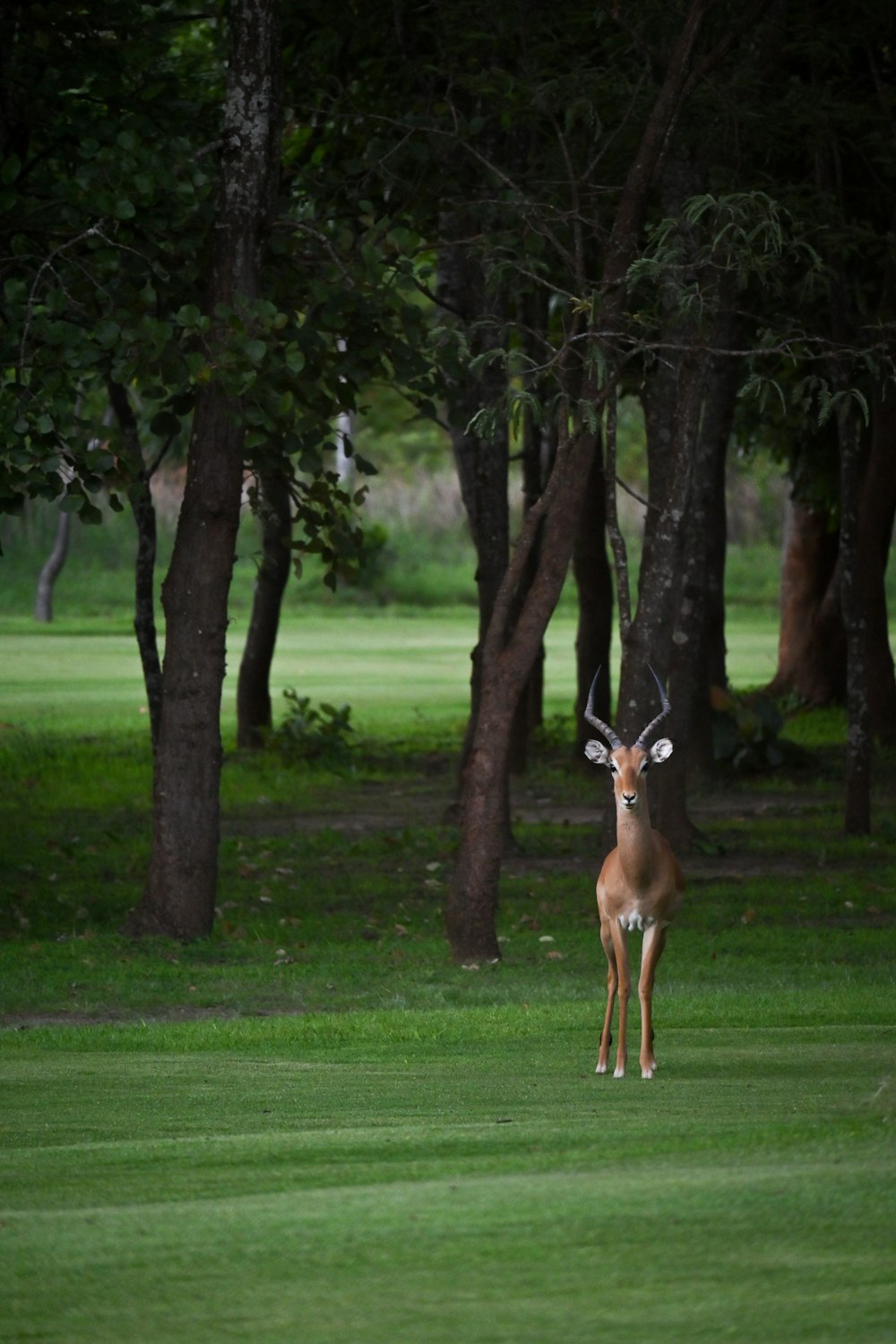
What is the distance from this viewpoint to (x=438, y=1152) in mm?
5863

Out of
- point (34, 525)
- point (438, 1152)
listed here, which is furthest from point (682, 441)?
point (34, 525)

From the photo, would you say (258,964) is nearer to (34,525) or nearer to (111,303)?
(111,303)

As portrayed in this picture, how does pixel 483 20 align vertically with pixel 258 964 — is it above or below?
above

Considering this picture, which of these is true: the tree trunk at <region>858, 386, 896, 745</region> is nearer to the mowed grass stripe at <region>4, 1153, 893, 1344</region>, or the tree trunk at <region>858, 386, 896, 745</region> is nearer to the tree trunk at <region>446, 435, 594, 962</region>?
the tree trunk at <region>446, 435, 594, 962</region>

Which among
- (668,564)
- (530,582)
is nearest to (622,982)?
(668,564)

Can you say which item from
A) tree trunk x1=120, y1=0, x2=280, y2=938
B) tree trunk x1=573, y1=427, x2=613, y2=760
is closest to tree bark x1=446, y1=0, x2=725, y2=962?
tree trunk x1=120, y1=0, x2=280, y2=938

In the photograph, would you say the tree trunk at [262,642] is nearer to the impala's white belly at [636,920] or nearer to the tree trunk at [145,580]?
the tree trunk at [145,580]

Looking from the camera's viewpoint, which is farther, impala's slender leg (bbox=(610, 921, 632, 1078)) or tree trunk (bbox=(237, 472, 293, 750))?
tree trunk (bbox=(237, 472, 293, 750))

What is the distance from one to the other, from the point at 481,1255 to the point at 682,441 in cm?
881

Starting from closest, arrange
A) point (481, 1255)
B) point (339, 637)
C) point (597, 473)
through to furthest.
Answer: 1. point (481, 1255)
2. point (597, 473)
3. point (339, 637)

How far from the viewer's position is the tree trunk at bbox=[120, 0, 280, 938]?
1230cm

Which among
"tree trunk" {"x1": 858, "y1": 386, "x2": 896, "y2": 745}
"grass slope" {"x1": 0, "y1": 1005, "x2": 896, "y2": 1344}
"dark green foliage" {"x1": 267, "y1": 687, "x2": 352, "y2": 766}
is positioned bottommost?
"dark green foliage" {"x1": 267, "y1": 687, "x2": 352, "y2": 766}

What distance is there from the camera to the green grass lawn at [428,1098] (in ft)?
14.1

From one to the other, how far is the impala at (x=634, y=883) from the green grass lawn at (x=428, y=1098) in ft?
1.07
